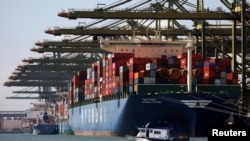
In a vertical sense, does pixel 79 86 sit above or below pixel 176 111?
above

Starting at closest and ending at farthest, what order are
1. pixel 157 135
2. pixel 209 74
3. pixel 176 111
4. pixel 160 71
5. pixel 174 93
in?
pixel 157 135 → pixel 174 93 → pixel 176 111 → pixel 160 71 → pixel 209 74

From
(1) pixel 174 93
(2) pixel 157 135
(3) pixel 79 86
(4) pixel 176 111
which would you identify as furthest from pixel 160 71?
(3) pixel 79 86

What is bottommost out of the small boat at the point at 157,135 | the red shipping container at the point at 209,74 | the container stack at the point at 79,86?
the small boat at the point at 157,135

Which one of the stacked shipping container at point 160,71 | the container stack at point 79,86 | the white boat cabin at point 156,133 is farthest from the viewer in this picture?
the container stack at point 79,86

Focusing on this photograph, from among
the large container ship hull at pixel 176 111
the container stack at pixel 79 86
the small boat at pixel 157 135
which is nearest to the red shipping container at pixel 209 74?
the large container ship hull at pixel 176 111

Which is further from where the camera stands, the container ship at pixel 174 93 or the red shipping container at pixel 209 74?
the red shipping container at pixel 209 74

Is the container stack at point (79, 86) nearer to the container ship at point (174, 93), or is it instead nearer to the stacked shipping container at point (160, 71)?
the stacked shipping container at point (160, 71)

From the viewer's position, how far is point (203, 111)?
50.8 m

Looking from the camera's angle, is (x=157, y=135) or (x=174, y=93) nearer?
(x=157, y=135)

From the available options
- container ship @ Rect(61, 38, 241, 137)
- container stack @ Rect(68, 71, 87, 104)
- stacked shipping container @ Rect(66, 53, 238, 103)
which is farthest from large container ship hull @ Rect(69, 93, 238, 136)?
container stack @ Rect(68, 71, 87, 104)

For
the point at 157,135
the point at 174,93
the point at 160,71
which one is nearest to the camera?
the point at 157,135

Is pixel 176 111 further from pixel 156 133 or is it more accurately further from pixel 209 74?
pixel 156 133

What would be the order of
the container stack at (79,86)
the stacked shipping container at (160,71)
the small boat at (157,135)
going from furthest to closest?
1. the container stack at (79,86)
2. the stacked shipping container at (160,71)
3. the small boat at (157,135)

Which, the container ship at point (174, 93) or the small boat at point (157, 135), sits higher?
the container ship at point (174, 93)
